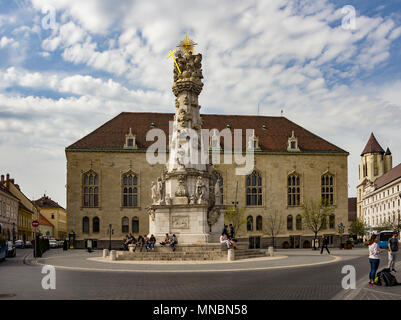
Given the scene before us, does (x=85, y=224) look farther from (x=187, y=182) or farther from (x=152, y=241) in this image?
(x=152, y=241)

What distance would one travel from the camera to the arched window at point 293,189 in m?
72.9

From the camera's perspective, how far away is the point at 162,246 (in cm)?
3250

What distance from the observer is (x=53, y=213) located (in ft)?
481

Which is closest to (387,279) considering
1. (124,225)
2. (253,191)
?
(253,191)

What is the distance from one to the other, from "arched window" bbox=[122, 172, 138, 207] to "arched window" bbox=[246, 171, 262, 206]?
15940 millimetres

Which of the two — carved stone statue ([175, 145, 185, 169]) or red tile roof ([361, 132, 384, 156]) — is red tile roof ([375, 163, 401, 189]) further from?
carved stone statue ([175, 145, 185, 169])

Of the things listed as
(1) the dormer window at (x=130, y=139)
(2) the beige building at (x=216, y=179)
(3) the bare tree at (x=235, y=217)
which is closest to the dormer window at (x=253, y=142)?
(2) the beige building at (x=216, y=179)

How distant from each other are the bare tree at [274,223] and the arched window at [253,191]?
2.43 metres

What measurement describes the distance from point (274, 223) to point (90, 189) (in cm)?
2633

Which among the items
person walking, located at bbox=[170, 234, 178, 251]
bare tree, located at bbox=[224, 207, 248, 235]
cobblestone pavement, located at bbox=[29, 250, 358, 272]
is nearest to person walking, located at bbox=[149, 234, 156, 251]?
person walking, located at bbox=[170, 234, 178, 251]
